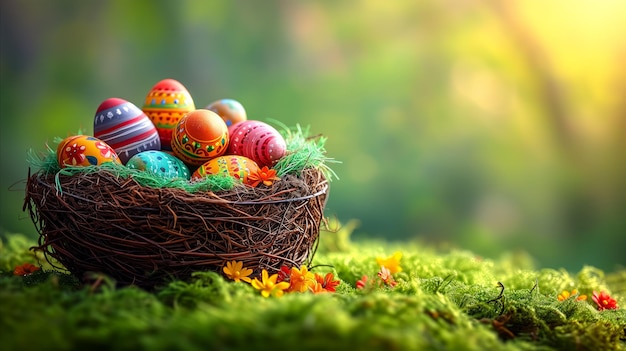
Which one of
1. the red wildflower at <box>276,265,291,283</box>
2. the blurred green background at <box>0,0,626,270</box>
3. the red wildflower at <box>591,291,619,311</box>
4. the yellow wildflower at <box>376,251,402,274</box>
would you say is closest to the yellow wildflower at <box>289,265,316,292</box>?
the red wildflower at <box>276,265,291,283</box>

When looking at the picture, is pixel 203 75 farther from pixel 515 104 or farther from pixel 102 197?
pixel 102 197

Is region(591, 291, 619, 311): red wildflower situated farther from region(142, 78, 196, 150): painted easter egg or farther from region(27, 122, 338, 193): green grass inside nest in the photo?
region(142, 78, 196, 150): painted easter egg

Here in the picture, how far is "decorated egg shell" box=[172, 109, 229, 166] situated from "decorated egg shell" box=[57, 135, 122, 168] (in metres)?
0.18

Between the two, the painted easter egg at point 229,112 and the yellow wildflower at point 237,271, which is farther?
the painted easter egg at point 229,112

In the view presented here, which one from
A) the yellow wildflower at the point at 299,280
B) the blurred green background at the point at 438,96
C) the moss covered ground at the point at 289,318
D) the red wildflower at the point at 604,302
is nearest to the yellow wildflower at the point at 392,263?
the moss covered ground at the point at 289,318

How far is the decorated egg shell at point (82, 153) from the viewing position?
5.25 ft

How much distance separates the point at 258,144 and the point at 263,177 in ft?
0.54

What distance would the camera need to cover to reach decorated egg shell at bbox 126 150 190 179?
163cm

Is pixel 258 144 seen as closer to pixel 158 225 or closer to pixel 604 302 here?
pixel 158 225

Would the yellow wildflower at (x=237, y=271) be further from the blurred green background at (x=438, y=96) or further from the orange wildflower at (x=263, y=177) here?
the blurred green background at (x=438, y=96)

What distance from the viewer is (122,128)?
1.72m

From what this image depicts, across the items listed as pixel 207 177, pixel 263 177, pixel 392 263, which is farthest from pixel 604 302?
pixel 207 177

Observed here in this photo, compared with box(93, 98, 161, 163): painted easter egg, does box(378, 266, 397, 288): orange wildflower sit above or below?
below

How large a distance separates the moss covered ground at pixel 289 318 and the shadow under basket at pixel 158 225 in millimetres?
75
